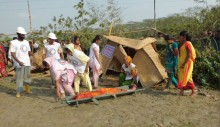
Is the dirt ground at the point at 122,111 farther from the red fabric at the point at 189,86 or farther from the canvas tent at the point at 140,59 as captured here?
the canvas tent at the point at 140,59

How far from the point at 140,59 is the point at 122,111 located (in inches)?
120

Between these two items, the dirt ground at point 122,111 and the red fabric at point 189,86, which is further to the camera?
the red fabric at point 189,86

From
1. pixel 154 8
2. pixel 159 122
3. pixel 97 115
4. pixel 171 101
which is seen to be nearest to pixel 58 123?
pixel 97 115

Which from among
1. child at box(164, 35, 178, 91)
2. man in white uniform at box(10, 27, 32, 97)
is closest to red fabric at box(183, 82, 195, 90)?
child at box(164, 35, 178, 91)

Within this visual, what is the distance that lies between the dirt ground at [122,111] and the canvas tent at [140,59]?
657mm

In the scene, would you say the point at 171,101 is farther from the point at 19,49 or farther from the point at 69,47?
the point at 19,49

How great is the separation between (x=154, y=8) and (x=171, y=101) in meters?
11.8

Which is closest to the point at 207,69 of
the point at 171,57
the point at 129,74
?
the point at 171,57

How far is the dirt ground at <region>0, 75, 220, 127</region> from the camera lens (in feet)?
16.7

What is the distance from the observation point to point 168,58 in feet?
24.5

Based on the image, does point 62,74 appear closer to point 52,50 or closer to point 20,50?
point 52,50

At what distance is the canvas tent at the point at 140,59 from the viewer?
8.08 metres

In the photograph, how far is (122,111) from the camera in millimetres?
5793

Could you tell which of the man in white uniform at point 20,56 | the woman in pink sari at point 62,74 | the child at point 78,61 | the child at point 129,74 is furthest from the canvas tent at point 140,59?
the man in white uniform at point 20,56
